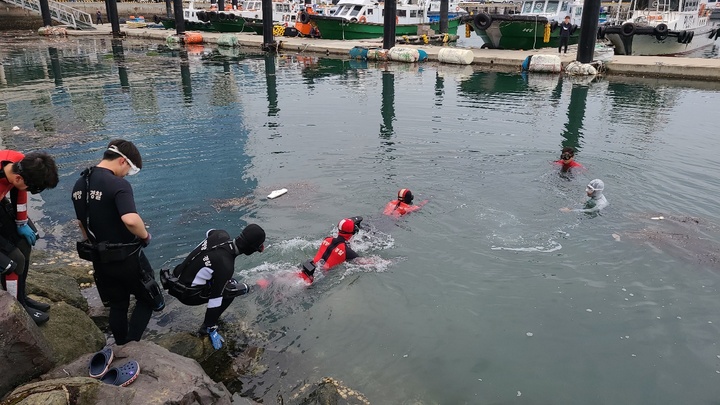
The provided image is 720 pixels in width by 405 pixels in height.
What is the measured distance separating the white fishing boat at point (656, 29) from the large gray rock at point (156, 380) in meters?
34.4

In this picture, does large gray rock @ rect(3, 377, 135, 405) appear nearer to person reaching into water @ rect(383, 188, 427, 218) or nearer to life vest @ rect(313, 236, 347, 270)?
life vest @ rect(313, 236, 347, 270)

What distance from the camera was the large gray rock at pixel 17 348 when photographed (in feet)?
12.1

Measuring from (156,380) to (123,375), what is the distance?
0.24 meters

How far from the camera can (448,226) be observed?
8914 millimetres

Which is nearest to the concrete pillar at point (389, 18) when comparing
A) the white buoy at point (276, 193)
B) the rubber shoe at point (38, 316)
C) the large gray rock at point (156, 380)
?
the white buoy at point (276, 193)

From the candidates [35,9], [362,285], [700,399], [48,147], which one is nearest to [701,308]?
[700,399]

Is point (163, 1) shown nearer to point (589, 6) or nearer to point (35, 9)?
point (35, 9)

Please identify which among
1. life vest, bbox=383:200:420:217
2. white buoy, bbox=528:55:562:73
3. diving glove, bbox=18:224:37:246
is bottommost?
life vest, bbox=383:200:420:217

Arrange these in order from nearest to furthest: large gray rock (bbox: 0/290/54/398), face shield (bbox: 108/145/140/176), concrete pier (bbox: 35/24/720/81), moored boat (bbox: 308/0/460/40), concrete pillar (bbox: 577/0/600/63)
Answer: large gray rock (bbox: 0/290/54/398) → face shield (bbox: 108/145/140/176) → concrete pier (bbox: 35/24/720/81) → concrete pillar (bbox: 577/0/600/63) → moored boat (bbox: 308/0/460/40)

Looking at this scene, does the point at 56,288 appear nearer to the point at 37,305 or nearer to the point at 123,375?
the point at 37,305

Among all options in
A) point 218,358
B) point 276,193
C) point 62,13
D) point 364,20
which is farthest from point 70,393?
point 62,13

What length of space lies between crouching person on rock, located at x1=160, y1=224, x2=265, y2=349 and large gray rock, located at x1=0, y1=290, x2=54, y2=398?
136 centimetres

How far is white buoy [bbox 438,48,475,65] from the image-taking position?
29.7 m

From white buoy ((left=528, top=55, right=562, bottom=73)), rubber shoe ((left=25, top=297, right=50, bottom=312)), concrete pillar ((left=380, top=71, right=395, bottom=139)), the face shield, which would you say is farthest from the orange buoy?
the face shield
